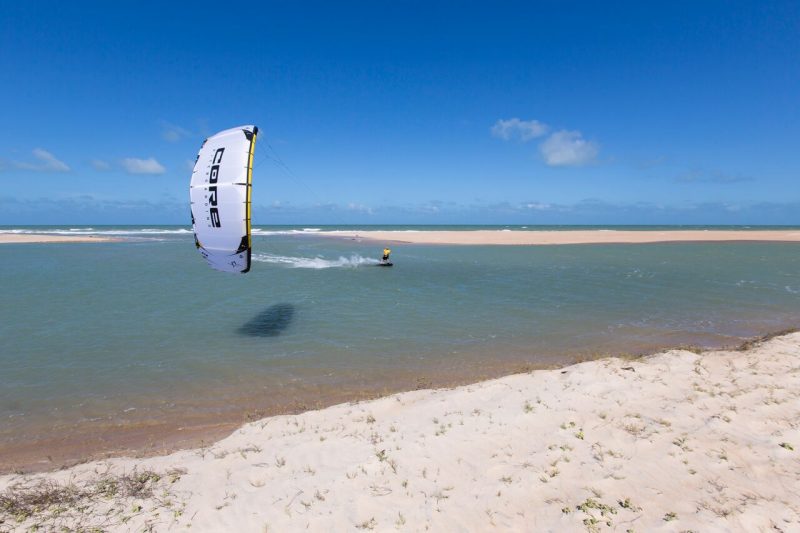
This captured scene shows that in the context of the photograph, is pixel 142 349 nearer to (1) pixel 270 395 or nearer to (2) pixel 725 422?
(1) pixel 270 395

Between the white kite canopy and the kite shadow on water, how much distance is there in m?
2.35

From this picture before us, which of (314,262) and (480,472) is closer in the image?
(480,472)

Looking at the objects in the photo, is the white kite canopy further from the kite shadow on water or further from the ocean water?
the ocean water

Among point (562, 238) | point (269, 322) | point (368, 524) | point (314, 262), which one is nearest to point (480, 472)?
point (368, 524)

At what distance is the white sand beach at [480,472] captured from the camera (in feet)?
14.4

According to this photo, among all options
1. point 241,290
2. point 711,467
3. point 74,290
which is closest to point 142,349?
point 241,290

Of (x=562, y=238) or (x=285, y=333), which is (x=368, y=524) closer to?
(x=285, y=333)

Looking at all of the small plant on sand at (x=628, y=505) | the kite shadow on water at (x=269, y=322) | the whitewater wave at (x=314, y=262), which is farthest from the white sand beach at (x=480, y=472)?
the whitewater wave at (x=314, y=262)

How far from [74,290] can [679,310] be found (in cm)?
2813

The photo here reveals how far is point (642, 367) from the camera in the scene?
849cm

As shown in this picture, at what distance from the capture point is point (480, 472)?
16.9ft

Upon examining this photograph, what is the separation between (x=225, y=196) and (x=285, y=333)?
480cm

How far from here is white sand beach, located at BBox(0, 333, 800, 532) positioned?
173 inches

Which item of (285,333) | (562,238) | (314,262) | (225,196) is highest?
(225,196)
